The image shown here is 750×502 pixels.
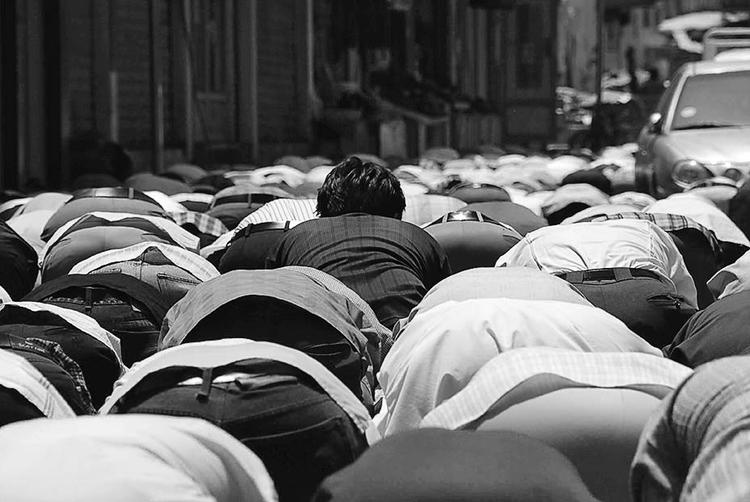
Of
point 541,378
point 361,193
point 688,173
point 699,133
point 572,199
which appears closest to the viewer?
point 541,378

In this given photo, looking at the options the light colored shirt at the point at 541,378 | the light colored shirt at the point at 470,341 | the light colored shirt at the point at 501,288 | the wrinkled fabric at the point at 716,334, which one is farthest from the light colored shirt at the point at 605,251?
the light colored shirt at the point at 541,378

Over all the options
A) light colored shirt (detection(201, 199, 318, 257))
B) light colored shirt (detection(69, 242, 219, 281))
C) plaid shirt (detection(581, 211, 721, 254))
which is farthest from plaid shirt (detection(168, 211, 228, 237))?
light colored shirt (detection(69, 242, 219, 281))

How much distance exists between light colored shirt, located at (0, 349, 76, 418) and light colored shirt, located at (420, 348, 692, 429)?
0.83 metres

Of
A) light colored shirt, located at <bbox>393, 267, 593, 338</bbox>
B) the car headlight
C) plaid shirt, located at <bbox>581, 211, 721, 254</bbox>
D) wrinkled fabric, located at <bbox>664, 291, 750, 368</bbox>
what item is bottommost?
the car headlight

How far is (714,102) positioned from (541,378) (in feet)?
36.1

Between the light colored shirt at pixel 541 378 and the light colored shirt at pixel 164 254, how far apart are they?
2755 mm

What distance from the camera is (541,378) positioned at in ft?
11.6

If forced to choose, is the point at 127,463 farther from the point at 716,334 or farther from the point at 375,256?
the point at 375,256

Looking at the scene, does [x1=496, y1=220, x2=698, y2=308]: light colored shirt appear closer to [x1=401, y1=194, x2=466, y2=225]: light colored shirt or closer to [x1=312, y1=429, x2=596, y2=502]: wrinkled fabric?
[x1=401, y1=194, x2=466, y2=225]: light colored shirt

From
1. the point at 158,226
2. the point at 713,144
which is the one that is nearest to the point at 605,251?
the point at 158,226

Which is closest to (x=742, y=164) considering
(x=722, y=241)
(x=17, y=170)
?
(x=722, y=241)

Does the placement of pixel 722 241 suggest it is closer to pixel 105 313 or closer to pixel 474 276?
pixel 474 276

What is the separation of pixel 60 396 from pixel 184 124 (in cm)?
1505

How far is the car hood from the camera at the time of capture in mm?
12672
